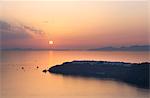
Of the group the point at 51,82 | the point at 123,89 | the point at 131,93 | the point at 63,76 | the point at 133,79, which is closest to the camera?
the point at 131,93

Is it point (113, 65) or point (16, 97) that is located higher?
point (113, 65)

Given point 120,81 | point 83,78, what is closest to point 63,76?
point 83,78

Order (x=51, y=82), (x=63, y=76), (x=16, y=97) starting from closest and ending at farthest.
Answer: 1. (x=16, y=97)
2. (x=51, y=82)
3. (x=63, y=76)

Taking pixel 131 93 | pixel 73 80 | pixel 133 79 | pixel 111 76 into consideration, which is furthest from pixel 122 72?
pixel 131 93

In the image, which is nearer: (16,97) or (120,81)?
(16,97)

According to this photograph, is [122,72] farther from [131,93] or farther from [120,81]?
[131,93]

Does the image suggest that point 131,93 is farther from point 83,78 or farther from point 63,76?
point 63,76
